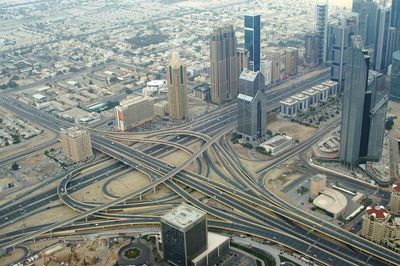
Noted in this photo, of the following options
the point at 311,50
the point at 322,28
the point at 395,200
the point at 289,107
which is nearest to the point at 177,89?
the point at 289,107

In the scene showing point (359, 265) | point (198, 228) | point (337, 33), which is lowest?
point (359, 265)

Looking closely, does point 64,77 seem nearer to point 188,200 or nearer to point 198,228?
point 188,200

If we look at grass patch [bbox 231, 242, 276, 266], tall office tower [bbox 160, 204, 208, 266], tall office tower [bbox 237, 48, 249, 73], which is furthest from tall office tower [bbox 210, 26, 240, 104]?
tall office tower [bbox 160, 204, 208, 266]

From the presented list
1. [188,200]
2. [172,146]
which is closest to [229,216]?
[188,200]

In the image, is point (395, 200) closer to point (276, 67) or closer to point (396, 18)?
point (276, 67)

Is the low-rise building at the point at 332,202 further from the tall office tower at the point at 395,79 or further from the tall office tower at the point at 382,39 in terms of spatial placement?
the tall office tower at the point at 382,39

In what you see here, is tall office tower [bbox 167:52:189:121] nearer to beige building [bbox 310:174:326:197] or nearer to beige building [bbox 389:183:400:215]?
beige building [bbox 310:174:326:197]
